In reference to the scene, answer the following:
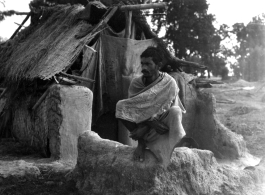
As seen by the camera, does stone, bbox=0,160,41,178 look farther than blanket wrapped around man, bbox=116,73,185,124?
Yes

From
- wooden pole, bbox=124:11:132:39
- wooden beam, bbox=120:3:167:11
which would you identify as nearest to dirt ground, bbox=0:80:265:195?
wooden pole, bbox=124:11:132:39

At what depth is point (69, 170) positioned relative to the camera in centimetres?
561

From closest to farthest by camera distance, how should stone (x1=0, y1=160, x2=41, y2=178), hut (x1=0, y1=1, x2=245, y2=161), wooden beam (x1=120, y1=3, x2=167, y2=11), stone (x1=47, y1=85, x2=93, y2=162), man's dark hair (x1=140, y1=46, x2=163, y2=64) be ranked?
man's dark hair (x1=140, y1=46, x2=163, y2=64), stone (x1=0, y1=160, x2=41, y2=178), stone (x1=47, y1=85, x2=93, y2=162), hut (x1=0, y1=1, x2=245, y2=161), wooden beam (x1=120, y1=3, x2=167, y2=11)

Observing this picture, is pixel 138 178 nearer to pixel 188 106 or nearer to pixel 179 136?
pixel 179 136

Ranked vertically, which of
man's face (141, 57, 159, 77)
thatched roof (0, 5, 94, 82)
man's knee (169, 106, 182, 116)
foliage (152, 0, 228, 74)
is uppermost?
foliage (152, 0, 228, 74)

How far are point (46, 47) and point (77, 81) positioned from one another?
153 cm

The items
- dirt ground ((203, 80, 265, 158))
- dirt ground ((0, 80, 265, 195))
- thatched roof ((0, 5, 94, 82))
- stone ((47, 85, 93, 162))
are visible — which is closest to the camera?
dirt ground ((0, 80, 265, 195))

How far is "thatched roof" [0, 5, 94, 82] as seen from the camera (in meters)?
7.22

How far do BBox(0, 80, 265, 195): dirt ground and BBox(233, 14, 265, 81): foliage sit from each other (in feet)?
50.2

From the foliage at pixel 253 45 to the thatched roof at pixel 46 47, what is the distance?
87.1ft

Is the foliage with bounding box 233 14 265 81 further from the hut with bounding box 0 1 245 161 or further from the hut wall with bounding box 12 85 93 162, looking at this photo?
the hut wall with bounding box 12 85 93 162

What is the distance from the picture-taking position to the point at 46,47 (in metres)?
8.11

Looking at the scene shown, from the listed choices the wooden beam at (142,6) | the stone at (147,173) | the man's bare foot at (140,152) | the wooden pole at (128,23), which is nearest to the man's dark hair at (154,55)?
the man's bare foot at (140,152)

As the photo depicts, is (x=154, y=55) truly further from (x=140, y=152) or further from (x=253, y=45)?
(x=253, y=45)
